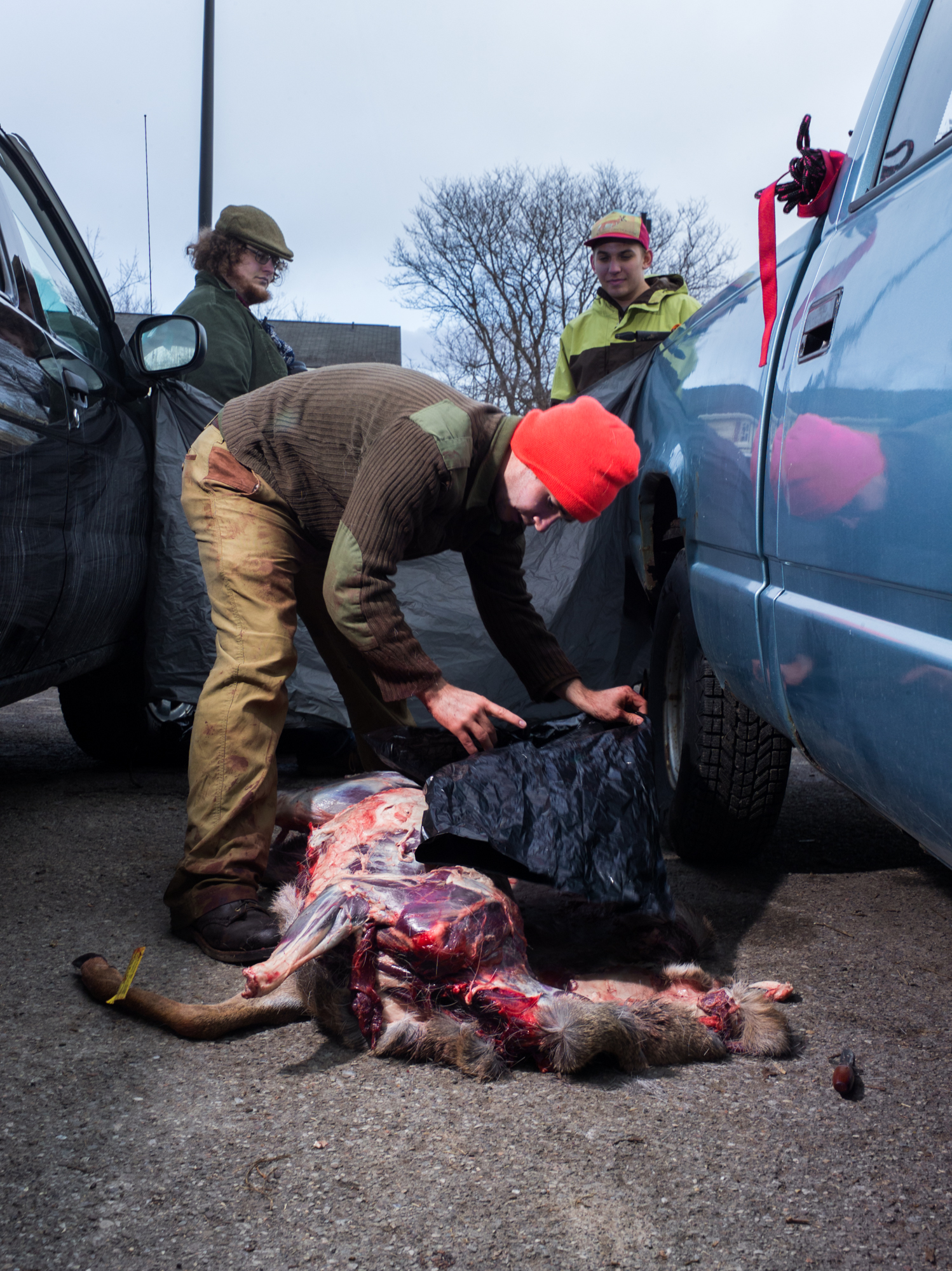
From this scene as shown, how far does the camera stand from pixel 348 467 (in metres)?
2.63

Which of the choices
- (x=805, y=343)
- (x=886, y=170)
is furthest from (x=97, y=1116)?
(x=886, y=170)

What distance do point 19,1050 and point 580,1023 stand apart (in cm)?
105

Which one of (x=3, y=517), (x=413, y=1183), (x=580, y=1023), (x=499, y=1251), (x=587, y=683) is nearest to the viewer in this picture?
(x=499, y=1251)

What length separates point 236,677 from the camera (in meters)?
2.66

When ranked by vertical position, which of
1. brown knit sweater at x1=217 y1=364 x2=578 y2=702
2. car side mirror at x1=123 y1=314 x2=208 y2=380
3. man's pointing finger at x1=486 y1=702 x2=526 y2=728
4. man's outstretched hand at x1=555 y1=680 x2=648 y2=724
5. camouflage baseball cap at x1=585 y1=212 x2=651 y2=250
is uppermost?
camouflage baseball cap at x1=585 y1=212 x2=651 y2=250

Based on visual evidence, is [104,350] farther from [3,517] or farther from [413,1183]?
[413,1183]

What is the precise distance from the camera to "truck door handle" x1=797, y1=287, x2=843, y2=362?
6.46ft

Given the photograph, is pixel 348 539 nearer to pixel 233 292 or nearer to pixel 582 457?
pixel 582 457

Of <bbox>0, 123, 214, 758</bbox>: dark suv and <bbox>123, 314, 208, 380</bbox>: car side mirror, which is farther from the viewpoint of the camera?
<bbox>123, 314, 208, 380</bbox>: car side mirror

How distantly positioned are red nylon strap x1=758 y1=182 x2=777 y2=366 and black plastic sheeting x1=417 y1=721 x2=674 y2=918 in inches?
39.9

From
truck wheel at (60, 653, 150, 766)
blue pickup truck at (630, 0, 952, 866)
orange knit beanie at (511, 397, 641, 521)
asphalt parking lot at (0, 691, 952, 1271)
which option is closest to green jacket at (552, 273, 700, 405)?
blue pickup truck at (630, 0, 952, 866)

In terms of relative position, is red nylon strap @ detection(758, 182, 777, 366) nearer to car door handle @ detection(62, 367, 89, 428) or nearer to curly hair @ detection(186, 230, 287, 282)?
car door handle @ detection(62, 367, 89, 428)

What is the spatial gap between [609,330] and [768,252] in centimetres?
A: 247

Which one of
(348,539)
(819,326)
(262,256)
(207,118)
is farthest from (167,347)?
(207,118)
